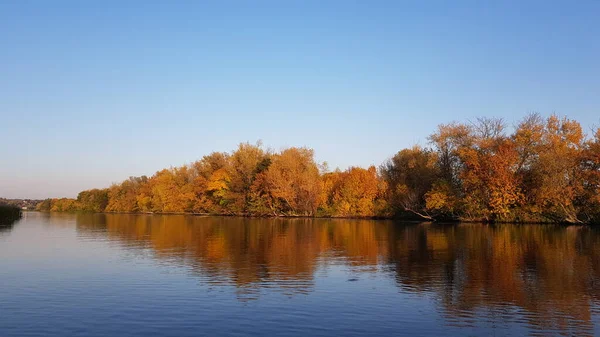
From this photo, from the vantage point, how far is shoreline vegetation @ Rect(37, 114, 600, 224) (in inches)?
2183

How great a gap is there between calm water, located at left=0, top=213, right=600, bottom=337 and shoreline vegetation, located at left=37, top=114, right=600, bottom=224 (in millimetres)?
29699

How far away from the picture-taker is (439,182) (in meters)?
66.4

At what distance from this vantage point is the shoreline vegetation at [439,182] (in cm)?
5544

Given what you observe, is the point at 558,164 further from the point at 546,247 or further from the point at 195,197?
the point at 195,197

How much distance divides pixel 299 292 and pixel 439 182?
53384 millimetres

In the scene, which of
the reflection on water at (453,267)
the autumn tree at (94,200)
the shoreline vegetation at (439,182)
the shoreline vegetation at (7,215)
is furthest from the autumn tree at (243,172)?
the autumn tree at (94,200)

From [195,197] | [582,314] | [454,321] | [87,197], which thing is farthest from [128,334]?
[87,197]

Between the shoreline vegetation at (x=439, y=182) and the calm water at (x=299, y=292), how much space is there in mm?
29699

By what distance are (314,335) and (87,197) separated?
155 m

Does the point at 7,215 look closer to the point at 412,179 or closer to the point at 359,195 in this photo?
the point at 359,195

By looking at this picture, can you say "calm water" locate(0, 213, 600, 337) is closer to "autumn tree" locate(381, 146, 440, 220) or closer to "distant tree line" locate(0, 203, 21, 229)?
"distant tree line" locate(0, 203, 21, 229)

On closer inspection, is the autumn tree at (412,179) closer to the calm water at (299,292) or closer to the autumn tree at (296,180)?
the autumn tree at (296,180)

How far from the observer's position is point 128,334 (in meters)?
11.9

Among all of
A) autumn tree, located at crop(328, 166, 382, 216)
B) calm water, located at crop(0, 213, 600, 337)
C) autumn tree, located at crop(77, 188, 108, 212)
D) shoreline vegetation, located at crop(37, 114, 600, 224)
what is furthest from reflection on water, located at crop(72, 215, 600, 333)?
autumn tree, located at crop(77, 188, 108, 212)
